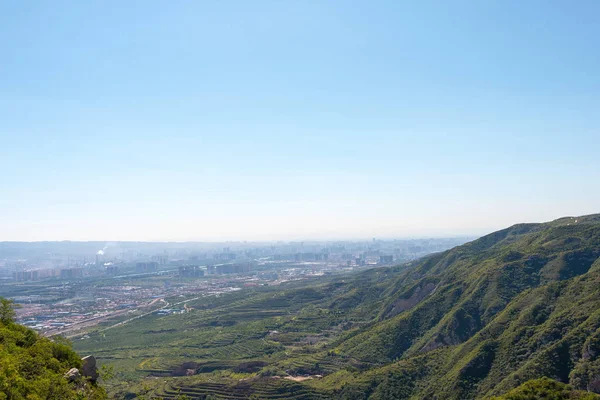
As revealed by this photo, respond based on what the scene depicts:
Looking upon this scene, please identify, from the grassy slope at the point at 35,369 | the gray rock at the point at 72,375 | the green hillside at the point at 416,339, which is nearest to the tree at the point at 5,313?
the grassy slope at the point at 35,369

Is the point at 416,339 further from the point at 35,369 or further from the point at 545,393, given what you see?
the point at 35,369

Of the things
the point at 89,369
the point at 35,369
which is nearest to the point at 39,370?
the point at 35,369

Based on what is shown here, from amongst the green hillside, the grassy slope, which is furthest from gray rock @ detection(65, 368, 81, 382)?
the green hillside

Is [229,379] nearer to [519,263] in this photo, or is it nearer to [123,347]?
[123,347]

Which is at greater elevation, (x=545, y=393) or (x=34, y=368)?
(x=34, y=368)

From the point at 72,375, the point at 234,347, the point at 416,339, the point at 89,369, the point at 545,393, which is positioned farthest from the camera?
the point at 234,347
